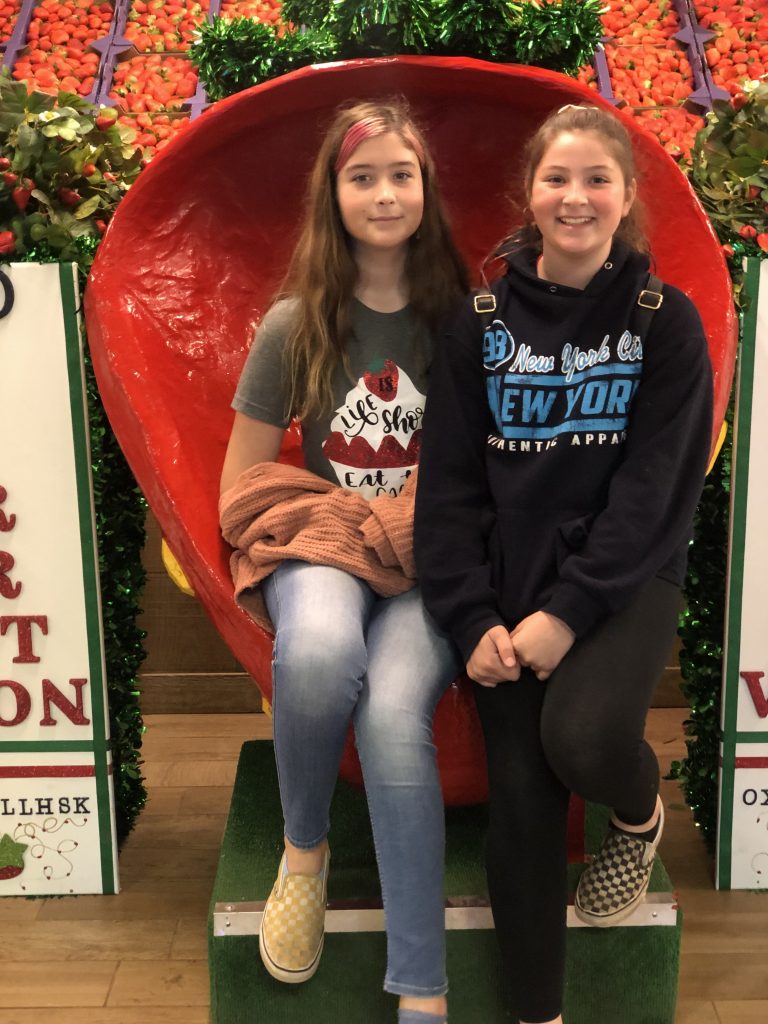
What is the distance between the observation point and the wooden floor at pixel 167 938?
1791 millimetres

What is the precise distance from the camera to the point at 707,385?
151 cm

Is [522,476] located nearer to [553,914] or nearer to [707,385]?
[707,385]

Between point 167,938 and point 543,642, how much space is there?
95 cm

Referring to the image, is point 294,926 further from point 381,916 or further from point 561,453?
point 561,453

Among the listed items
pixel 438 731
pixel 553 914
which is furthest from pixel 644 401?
pixel 553 914

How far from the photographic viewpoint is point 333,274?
5.62 feet

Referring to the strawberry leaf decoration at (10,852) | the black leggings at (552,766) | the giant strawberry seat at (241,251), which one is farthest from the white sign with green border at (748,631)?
the strawberry leaf decoration at (10,852)

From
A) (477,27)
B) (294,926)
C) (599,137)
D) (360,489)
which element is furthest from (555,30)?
(294,926)

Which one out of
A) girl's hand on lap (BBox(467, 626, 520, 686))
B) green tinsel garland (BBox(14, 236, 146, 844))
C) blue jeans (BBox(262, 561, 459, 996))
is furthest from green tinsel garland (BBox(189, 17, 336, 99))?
girl's hand on lap (BBox(467, 626, 520, 686))

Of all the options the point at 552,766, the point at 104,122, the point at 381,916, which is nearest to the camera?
the point at 552,766

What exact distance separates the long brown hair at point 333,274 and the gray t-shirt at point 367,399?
0.02m

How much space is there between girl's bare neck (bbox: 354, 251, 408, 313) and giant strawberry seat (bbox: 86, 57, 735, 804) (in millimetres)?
342

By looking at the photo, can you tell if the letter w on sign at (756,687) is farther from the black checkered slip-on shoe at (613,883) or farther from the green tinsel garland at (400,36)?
the green tinsel garland at (400,36)

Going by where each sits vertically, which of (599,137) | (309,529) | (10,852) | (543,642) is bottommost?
(10,852)
